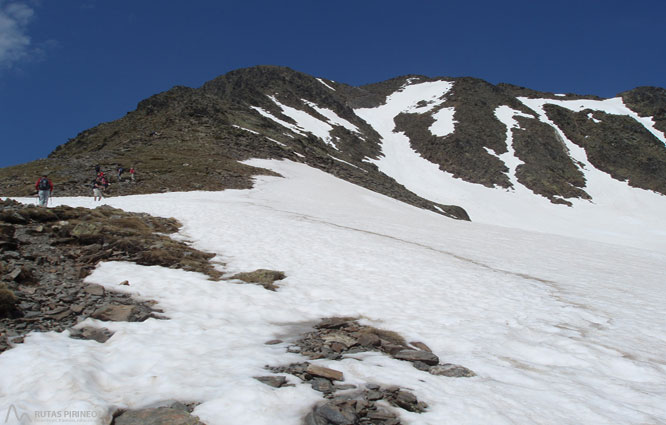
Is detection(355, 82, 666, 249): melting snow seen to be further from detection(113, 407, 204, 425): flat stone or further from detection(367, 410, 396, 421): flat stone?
detection(113, 407, 204, 425): flat stone

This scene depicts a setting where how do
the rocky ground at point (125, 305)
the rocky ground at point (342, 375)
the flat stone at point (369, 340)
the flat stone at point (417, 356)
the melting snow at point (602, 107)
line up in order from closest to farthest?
the rocky ground at point (342, 375) < the rocky ground at point (125, 305) < the flat stone at point (417, 356) < the flat stone at point (369, 340) < the melting snow at point (602, 107)

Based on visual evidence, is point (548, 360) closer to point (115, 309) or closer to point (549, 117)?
point (115, 309)

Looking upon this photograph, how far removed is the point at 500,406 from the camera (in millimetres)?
4516

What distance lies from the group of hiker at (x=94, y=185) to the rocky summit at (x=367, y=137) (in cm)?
57

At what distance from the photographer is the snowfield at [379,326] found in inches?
170

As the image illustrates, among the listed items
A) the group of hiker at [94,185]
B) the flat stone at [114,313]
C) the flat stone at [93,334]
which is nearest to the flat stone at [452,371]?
the flat stone at [93,334]

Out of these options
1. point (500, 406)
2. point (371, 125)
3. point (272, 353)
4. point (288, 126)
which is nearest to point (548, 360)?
point (500, 406)

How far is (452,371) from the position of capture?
5.50 meters

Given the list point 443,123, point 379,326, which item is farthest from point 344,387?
point 443,123

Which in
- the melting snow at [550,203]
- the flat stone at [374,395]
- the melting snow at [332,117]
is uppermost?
the melting snow at [332,117]

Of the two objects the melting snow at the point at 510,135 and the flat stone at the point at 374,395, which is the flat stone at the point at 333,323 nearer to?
the flat stone at the point at 374,395

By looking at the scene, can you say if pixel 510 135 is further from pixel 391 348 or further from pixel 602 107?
pixel 391 348

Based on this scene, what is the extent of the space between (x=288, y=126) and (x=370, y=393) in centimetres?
6227

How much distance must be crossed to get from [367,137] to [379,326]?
75.8m
